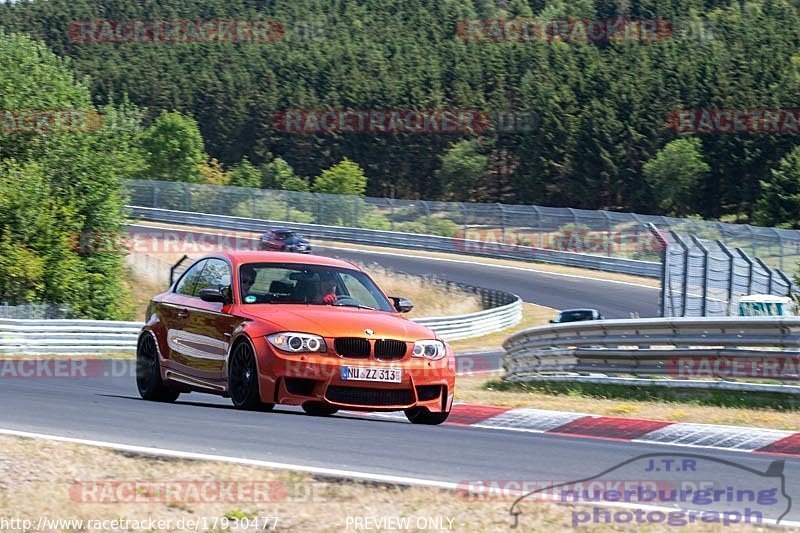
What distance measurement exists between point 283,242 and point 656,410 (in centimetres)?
3732

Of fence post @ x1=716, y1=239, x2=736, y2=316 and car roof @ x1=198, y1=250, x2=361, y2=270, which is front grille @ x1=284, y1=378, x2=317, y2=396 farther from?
fence post @ x1=716, y1=239, x2=736, y2=316

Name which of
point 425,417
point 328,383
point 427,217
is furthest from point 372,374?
point 427,217

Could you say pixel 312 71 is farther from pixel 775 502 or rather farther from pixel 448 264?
pixel 775 502

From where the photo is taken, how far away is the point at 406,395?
31.5ft

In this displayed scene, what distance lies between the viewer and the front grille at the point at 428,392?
971 cm

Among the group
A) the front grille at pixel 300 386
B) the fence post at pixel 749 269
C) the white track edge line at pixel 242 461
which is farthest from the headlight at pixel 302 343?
the fence post at pixel 749 269

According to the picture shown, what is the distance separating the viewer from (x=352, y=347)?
30.8 ft

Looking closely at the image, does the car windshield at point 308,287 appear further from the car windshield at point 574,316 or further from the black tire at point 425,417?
the car windshield at point 574,316

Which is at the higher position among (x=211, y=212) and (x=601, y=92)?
(x=601, y=92)

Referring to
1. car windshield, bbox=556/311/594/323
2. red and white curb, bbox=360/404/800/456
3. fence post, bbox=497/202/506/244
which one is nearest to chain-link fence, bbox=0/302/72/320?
car windshield, bbox=556/311/594/323

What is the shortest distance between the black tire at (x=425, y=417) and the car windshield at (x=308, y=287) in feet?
3.53

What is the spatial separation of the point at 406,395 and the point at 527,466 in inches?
97.3

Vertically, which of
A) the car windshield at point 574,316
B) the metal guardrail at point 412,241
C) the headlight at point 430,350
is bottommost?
the car windshield at point 574,316

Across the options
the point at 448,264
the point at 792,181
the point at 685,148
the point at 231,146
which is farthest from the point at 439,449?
the point at 231,146
